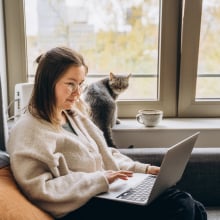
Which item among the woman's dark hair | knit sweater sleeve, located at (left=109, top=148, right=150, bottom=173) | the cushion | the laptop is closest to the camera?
the cushion

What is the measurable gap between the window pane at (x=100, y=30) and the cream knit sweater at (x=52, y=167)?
1002mm

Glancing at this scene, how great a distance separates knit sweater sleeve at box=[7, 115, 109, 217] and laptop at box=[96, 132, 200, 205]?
0.07 m

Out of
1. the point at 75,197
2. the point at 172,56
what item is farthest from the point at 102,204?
the point at 172,56

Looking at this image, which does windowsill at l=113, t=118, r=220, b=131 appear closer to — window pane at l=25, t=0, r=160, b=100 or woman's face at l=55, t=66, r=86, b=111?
window pane at l=25, t=0, r=160, b=100

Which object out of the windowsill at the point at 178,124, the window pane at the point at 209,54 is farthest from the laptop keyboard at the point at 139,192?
the window pane at the point at 209,54

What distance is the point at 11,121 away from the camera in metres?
2.12

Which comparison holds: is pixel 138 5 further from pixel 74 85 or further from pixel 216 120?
pixel 74 85

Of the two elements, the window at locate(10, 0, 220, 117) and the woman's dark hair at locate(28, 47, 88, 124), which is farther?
the window at locate(10, 0, 220, 117)

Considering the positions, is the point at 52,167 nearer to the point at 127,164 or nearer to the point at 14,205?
the point at 14,205

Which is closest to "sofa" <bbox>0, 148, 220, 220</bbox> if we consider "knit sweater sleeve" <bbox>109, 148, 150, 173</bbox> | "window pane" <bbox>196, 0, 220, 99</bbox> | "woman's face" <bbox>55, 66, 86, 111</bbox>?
"knit sweater sleeve" <bbox>109, 148, 150, 173</bbox>

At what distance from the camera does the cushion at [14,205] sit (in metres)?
0.96

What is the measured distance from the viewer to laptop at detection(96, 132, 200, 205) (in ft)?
3.61

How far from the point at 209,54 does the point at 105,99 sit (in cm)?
74

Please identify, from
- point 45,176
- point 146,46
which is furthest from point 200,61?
point 45,176
